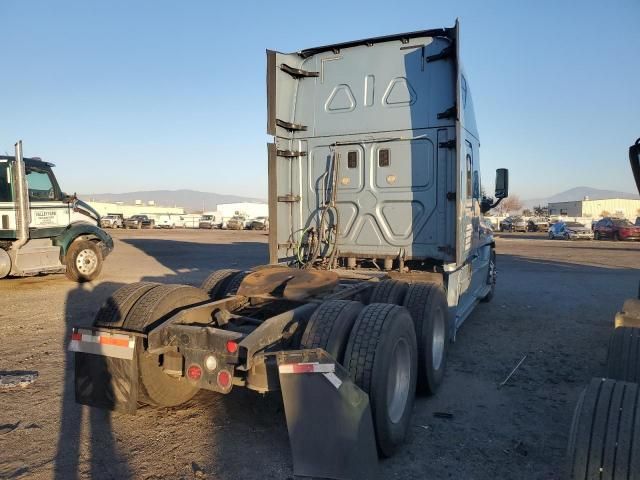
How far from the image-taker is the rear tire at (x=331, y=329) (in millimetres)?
3535

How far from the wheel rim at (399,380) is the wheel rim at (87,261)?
10174 millimetres

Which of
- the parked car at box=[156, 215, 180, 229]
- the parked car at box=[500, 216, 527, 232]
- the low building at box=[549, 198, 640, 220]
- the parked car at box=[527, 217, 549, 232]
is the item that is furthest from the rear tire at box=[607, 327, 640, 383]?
the low building at box=[549, 198, 640, 220]

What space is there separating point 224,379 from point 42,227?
9838 mm

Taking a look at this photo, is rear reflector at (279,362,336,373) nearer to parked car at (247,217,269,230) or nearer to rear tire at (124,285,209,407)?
rear tire at (124,285,209,407)

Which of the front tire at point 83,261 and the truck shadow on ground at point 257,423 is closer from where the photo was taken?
the truck shadow on ground at point 257,423

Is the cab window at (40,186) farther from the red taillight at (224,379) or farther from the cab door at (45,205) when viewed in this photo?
the red taillight at (224,379)

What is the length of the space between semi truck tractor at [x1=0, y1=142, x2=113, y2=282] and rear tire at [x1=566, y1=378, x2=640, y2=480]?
11.3 m

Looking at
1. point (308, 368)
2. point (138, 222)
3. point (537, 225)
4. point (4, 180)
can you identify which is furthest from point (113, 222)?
point (308, 368)

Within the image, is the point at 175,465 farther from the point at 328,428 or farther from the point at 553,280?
the point at 553,280

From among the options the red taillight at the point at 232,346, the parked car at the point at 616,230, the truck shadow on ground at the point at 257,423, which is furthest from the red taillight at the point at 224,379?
the parked car at the point at 616,230

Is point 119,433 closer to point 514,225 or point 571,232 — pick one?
point 571,232

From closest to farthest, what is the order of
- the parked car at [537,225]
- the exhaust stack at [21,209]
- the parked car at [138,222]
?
the exhaust stack at [21,209] < the parked car at [537,225] < the parked car at [138,222]

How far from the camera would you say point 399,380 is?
3.94 m

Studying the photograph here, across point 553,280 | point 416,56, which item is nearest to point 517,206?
point 553,280
